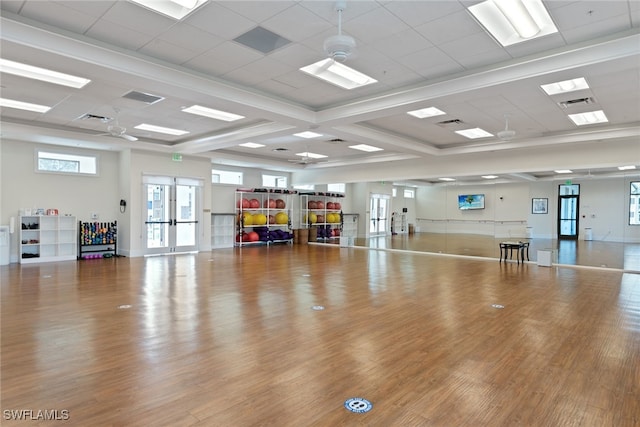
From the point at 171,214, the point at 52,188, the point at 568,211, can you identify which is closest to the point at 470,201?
the point at 568,211

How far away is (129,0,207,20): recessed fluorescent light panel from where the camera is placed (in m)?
3.72

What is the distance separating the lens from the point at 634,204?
12984 millimetres

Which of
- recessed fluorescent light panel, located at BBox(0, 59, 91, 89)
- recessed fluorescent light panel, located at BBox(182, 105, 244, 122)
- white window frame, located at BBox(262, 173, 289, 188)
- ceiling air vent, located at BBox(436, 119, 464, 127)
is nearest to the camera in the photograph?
recessed fluorescent light panel, located at BBox(0, 59, 91, 89)

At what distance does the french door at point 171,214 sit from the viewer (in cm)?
1087

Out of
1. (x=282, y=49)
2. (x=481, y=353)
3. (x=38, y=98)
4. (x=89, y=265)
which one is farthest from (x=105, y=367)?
(x=89, y=265)

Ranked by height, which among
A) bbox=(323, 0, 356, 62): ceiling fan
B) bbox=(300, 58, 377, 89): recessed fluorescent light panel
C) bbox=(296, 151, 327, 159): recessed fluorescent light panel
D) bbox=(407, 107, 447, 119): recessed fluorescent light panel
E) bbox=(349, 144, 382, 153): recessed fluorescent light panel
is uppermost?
bbox=(300, 58, 377, 89): recessed fluorescent light panel

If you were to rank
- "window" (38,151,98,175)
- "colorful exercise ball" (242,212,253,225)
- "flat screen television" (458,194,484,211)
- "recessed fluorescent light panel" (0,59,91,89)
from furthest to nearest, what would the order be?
"flat screen television" (458,194,484,211)
"colorful exercise ball" (242,212,253,225)
"window" (38,151,98,175)
"recessed fluorescent light panel" (0,59,91,89)

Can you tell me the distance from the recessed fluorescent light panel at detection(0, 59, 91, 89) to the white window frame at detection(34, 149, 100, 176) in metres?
4.90

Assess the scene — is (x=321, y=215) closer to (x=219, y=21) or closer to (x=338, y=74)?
(x=338, y=74)

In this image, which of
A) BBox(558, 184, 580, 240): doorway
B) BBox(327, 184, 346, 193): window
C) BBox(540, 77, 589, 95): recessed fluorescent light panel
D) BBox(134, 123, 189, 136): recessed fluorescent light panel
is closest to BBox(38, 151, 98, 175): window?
BBox(134, 123, 189, 136): recessed fluorescent light panel

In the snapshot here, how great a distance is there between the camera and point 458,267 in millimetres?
8961

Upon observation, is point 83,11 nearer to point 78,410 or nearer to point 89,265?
point 78,410

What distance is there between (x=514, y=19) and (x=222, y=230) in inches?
442

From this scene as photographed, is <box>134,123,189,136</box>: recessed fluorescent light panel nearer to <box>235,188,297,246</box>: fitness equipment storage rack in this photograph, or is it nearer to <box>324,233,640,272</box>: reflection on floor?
<box>235,188,297,246</box>: fitness equipment storage rack
